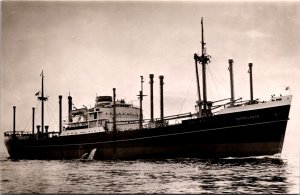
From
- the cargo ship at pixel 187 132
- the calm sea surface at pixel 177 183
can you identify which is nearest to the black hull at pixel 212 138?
the cargo ship at pixel 187 132

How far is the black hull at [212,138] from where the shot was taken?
97.2 ft

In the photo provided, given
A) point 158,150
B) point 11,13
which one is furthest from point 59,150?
point 11,13

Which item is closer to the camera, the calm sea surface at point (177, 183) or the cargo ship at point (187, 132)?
the calm sea surface at point (177, 183)

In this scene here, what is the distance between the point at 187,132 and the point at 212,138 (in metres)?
2.20

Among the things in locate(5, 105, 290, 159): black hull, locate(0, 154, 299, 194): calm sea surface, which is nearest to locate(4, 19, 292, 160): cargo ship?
locate(5, 105, 290, 159): black hull

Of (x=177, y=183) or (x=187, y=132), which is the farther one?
(x=187, y=132)

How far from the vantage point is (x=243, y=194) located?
46.0 feet

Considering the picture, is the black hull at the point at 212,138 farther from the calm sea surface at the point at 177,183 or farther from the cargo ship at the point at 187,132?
the calm sea surface at the point at 177,183

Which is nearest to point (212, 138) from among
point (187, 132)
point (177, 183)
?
point (187, 132)

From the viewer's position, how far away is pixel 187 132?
105ft

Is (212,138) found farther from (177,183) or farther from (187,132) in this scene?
(177,183)

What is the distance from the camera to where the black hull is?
2964 cm

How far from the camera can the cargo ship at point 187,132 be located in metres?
29.7

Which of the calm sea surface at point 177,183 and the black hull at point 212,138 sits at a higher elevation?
the black hull at point 212,138
